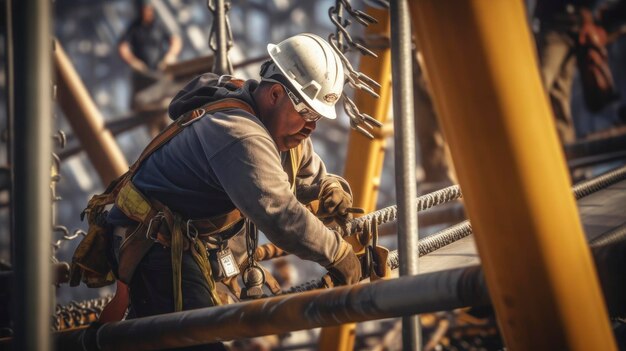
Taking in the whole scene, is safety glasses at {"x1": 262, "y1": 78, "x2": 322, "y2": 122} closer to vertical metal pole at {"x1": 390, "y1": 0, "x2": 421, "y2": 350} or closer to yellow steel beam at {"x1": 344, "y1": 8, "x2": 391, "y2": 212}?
vertical metal pole at {"x1": 390, "y1": 0, "x2": 421, "y2": 350}

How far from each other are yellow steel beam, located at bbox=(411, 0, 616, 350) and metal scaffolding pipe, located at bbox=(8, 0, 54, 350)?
823 millimetres

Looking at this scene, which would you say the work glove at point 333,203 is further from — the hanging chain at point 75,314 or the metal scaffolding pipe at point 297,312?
the hanging chain at point 75,314

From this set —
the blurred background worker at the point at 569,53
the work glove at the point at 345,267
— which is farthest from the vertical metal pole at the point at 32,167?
the blurred background worker at the point at 569,53

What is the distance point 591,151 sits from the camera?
857cm

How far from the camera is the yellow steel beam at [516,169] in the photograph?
216 centimetres

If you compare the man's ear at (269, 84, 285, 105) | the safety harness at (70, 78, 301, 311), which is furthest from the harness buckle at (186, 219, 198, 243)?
the man's ear at (269, 84, 285, 105)

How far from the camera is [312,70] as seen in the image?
416cm

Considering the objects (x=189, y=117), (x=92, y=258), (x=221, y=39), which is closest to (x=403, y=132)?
(x=189, y=117)

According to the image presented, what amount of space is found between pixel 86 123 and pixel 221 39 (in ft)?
10.6

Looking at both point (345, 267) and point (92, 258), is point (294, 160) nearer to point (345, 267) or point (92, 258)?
point (345, 267)

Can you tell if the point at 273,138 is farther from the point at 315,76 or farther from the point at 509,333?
the point at 509,333

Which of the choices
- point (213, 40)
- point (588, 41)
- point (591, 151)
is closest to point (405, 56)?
point (213, 40)

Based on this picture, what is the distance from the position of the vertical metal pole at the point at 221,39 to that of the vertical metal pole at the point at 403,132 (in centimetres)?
238

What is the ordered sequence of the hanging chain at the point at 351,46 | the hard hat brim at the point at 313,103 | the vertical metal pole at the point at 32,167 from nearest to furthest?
the vertical metal pole at the point at 32,167 < the hard hat brim at the point at 313,103 < the hanging chain at the point at 351,46
